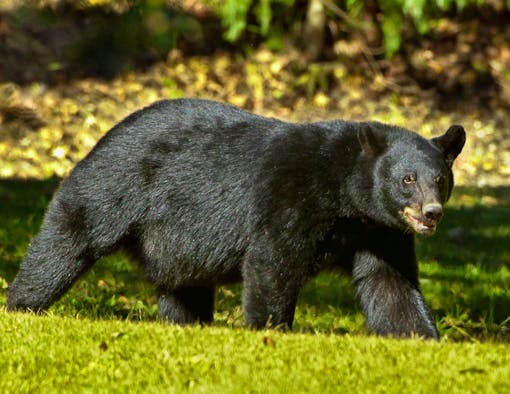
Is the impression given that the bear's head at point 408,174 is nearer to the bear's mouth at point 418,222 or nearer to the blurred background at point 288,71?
the bear's mouth at point 418,222

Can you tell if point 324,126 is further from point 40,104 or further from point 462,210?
point 40,104

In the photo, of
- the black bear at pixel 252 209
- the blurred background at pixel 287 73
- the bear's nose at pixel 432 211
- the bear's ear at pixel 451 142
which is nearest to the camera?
the bear's nose at pixel 432 211

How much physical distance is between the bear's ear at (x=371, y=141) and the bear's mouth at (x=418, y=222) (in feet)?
1.38

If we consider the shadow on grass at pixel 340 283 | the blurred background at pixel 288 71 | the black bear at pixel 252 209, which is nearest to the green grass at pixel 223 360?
the black bear at pixel 252 209

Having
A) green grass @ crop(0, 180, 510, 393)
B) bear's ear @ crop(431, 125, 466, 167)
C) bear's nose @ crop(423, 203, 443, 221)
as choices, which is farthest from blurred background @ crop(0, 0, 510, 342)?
green grass @ crop(0, 180, 510, 393)

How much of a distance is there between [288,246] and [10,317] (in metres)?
1.67

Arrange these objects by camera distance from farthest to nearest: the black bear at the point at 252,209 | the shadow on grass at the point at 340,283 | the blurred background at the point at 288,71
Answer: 1. the blurred background at the point at 288,71
2. the shadow on grass at the point at 340,283
3. the black bear at the point at 252,209

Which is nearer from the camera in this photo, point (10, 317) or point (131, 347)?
point (131, 347)

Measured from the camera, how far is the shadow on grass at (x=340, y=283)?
782 centimetres

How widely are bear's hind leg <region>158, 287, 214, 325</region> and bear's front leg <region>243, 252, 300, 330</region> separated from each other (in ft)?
3.66

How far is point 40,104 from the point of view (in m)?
14.2

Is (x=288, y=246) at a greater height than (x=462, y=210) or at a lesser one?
greater

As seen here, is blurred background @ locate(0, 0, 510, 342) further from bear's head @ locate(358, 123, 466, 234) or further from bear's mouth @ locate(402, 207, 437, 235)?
bear's mouth @ locate(402, 207, 437, 235)

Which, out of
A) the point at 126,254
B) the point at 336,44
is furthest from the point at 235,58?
the point at 126,254
